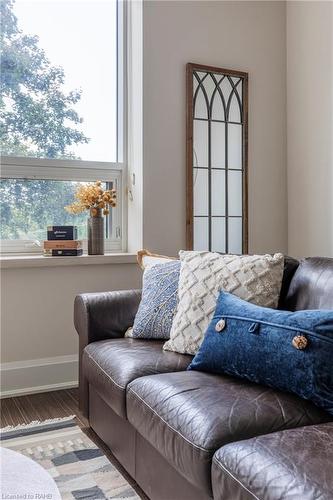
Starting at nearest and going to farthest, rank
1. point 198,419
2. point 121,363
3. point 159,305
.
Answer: point 198,419 < point 121,363 < point 159,305

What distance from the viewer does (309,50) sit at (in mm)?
3287

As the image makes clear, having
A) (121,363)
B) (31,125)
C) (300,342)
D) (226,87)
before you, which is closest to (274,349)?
(300,342)

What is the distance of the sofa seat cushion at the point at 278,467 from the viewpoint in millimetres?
1019

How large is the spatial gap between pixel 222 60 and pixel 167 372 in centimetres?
235

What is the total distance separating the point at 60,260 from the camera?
Result: 2871 mm

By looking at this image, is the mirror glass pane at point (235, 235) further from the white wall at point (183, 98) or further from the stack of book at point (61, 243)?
the stack of book at point (61, 243)

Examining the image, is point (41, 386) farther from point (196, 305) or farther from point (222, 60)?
point (222, 60)

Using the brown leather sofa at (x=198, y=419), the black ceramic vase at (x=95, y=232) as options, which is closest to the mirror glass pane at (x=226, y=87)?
the black ceramic vase at (x=95, y=232)

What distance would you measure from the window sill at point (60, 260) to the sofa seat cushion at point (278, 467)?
1869 millimetres

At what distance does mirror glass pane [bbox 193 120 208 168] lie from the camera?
3.23 metres

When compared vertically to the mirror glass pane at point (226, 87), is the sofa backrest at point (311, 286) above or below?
below

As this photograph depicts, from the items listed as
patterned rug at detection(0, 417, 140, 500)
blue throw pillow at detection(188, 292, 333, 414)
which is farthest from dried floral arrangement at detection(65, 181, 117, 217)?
blue throw pillow at detection(188, 292, 333, 414)

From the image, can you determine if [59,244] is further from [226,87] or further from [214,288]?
[226,87]

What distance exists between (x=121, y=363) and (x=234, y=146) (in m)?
2.02
